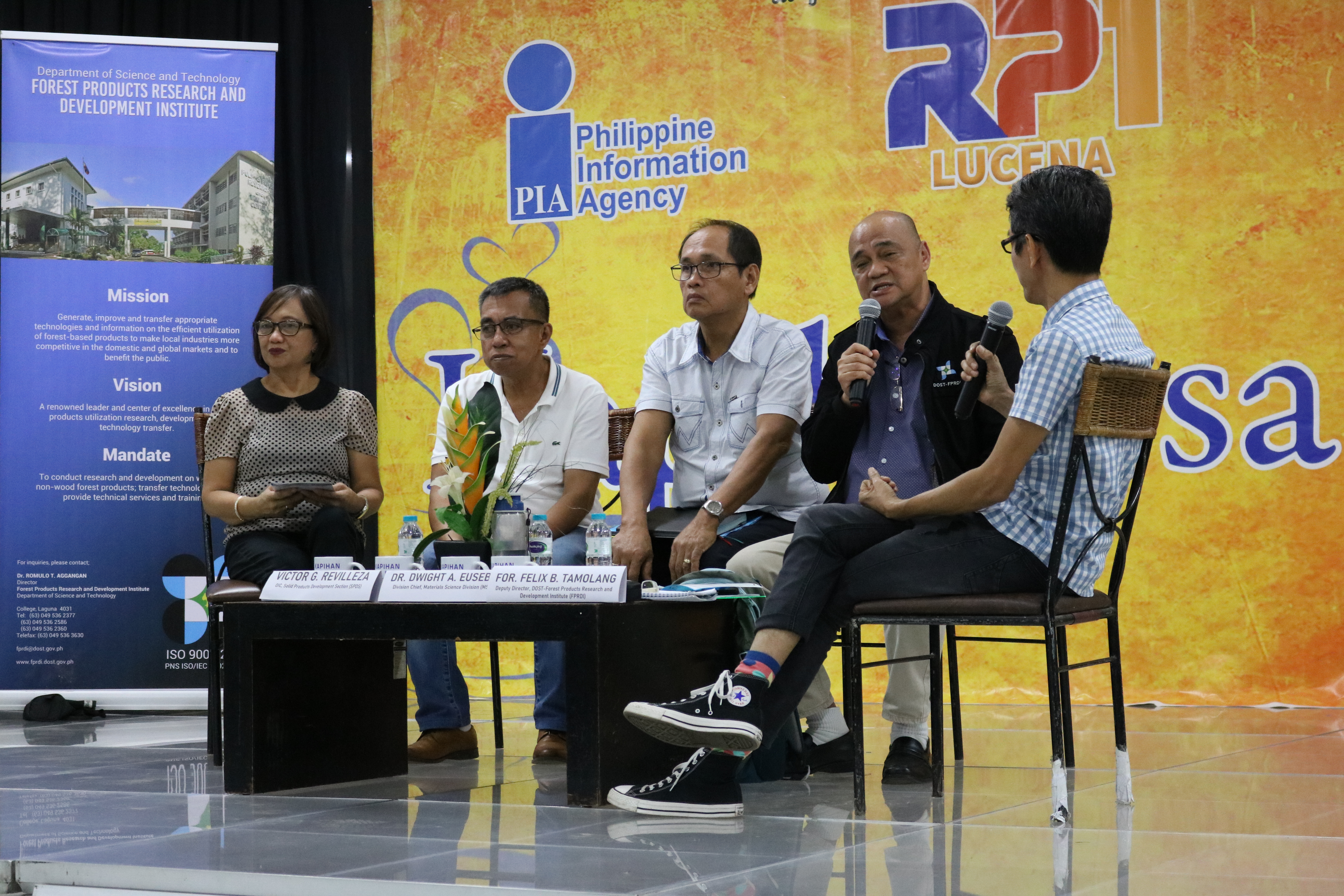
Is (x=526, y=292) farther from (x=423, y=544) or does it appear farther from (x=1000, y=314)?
(x=1000, y=314)

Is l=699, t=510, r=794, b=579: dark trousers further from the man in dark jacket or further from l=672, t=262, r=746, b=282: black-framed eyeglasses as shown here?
l=672, t=262, r=746, b=282: black-framed eyeglasses

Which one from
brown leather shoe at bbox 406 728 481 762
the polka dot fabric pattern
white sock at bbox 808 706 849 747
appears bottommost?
brown leather shoe at bbox 406 728 481 762

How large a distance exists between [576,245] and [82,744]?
2.40 meters

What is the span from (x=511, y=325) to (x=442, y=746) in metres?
1.06

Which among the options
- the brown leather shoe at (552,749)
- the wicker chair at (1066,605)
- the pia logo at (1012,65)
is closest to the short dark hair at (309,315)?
the brown leather shoe at (552,749)

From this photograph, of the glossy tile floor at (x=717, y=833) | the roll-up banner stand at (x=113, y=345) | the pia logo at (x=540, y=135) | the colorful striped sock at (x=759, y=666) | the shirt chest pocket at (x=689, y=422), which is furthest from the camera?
the pia logo at (x=540, y=135)

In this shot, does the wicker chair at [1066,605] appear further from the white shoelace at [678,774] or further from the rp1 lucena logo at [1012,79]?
the rp1 lucena logo at [1012,79]

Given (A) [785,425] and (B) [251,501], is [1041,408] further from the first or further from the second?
(B) [251,501]

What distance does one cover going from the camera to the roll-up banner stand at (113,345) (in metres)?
4.55

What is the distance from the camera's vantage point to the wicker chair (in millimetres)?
2268

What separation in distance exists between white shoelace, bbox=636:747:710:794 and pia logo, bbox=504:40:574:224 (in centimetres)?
306

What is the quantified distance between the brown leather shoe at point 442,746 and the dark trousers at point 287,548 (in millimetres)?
496

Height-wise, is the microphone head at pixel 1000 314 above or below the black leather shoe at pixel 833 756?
above

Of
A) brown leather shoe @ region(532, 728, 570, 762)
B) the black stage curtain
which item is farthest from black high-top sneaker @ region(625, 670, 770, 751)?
Answer: the black stage curtain
